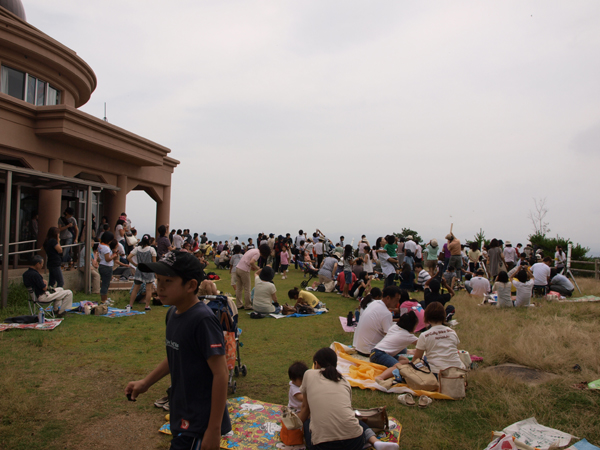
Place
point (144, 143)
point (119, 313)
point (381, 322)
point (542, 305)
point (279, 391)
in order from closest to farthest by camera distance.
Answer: point (279, 391) → point (381, 322) → point (119, 313) → point (542, 305) → point (144, 143)

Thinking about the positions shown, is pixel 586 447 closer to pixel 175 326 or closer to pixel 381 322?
pixel 381 322

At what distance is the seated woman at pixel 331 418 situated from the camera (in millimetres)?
3646

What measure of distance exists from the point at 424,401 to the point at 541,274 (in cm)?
999

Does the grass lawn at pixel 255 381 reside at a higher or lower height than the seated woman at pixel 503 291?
lower

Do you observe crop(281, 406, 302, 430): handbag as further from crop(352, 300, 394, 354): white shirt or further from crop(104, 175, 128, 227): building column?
crop(104, 175, 128, 227): building column

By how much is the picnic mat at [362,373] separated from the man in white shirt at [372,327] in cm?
25

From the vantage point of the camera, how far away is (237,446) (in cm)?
407

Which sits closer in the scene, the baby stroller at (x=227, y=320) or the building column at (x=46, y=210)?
the baby stroller at (x=227, y=320)

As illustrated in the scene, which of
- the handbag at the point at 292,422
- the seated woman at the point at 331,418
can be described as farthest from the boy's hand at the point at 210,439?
the handbag at the point at 292,422

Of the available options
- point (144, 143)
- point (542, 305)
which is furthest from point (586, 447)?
point (144, 143)

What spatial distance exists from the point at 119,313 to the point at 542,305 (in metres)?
11.0

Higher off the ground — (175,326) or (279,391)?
(175,326)

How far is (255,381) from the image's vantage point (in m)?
5.66

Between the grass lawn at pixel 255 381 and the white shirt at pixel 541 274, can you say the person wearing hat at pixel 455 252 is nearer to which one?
the white shirt at pixel 541 274
